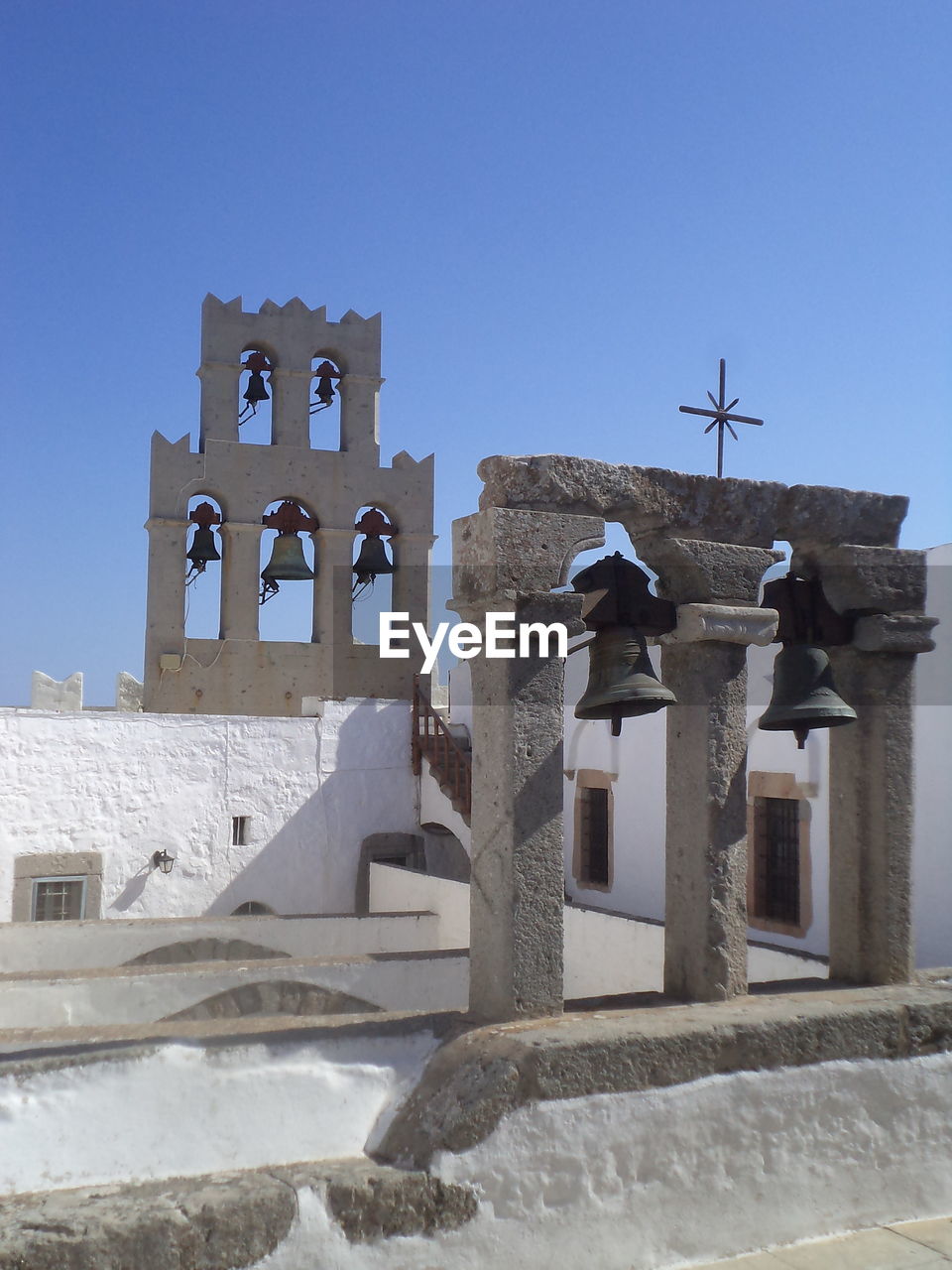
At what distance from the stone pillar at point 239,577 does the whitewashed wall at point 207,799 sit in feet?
3.12

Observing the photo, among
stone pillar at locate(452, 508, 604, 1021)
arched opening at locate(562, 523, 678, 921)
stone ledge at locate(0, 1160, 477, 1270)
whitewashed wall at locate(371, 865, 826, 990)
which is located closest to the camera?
stone ledge at locate(0, 1160, 477, 1270)

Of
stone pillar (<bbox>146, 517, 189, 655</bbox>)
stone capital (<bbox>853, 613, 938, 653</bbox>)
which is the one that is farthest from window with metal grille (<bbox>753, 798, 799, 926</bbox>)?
stone pillar (<bbox>146, 517, 189, 655</bbox>)

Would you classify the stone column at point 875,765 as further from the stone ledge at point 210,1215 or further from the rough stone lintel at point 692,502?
the stone ledge at point 210,1215

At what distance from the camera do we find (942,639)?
7.19 m

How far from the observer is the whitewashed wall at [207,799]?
394 inches

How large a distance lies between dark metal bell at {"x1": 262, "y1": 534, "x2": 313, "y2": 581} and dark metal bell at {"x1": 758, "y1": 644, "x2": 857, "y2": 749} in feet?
25.3

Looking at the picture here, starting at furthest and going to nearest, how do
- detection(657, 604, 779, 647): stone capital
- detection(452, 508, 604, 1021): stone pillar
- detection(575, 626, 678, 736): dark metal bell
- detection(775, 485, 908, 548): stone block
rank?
detection(775, 485, 908, 548): stone block
detection(657, 604, 779, 647): stone capital
detection(575, 626, 678, 736): dark metal bell
detection(452, 508, 604, 1021): stone pillar

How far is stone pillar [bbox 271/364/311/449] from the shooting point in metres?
11.3

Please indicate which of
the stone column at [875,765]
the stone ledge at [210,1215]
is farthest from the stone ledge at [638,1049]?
the stone column at [875,765]

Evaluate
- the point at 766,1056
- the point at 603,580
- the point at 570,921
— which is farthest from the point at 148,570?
the point at 766,1056

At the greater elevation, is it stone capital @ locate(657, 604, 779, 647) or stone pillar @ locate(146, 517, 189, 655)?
stone pillar @ locate(146, 517, 189, 655)

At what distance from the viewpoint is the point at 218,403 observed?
441 inches

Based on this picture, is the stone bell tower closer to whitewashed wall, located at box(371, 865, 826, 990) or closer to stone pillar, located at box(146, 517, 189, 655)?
stone pillar, located at box(146, 517, 189, 655)

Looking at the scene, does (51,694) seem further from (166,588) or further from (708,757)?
(708,757)
